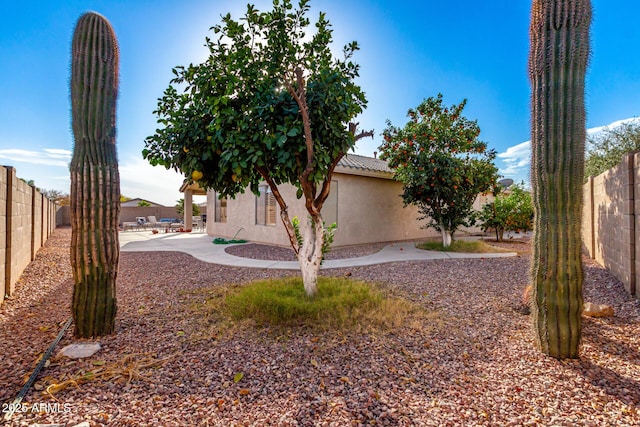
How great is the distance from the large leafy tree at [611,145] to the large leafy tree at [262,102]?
12.2 m

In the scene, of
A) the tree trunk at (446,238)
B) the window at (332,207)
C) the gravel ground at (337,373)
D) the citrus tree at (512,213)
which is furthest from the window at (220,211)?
the citrus tree at (512,213)

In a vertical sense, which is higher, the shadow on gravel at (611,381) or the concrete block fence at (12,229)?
the concrete block fence at (12,229)

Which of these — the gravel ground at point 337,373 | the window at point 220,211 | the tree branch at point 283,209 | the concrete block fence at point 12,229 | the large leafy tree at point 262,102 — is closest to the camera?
the gravel ground at point 337,373

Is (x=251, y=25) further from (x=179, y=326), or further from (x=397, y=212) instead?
(x=397, y=212)

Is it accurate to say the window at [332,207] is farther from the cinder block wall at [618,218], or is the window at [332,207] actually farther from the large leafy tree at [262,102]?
the cinder block wall at [618,218]

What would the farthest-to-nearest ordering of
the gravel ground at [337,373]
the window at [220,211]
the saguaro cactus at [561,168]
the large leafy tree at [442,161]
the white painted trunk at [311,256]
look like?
1. the window at [220,211]
2. the large leafy tree at [442,161]
3. the white painted trunk at [311,256]
4. the saguaro cactus at [561,168]
5. the gravel ground at [337,373]

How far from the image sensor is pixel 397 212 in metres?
13.1

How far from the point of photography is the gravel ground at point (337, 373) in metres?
2.19

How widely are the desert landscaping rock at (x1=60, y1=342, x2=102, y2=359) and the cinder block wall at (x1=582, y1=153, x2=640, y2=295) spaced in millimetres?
6385

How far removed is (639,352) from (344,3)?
679 cm

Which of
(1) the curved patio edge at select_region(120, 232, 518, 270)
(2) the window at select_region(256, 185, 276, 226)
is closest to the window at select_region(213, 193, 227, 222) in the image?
(2) the window at select_region(256, 185, 276, 226)

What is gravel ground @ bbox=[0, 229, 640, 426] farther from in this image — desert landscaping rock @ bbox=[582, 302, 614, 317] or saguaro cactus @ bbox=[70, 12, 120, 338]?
saguaro cactus @ bbox=[70, 12, 120, 338]

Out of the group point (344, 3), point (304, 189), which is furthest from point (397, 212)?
point (304, 189)

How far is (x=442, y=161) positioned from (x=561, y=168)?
7.00 meters
